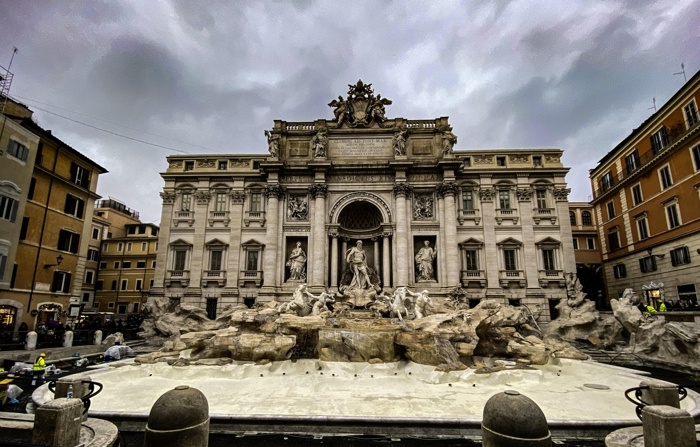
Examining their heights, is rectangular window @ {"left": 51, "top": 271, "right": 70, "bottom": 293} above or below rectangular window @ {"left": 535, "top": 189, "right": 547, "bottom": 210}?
below

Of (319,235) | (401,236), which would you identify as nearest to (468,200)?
(401,236)

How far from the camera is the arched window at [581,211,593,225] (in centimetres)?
4319

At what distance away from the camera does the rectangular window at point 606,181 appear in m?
35.8

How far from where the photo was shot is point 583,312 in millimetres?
25312

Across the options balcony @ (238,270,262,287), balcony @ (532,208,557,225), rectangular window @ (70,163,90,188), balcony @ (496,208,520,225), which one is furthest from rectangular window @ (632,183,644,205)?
rectangular window @ (70,163,90,188)

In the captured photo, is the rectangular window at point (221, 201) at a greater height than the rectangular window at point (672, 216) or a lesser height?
greater

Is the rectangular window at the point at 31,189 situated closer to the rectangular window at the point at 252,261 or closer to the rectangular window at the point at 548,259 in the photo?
the rectangular window at the point at 252,261

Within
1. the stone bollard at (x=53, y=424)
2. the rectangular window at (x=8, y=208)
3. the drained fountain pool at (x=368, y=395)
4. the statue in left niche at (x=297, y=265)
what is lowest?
the drained fountain pool at (x=368, y=395)

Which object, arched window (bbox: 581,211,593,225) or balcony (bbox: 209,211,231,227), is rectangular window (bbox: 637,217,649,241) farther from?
balcony (bbox: 209,211,231,227)

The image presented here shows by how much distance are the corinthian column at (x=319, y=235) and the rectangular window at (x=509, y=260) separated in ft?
48.0

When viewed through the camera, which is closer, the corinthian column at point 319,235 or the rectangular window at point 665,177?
the rectangular window at point 665,177

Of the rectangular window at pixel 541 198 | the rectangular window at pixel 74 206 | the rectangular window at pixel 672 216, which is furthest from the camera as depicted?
the rectangular window at pixel 541 198

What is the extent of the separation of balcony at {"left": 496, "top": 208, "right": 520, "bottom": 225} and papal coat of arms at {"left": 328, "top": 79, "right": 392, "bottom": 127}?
12.5m

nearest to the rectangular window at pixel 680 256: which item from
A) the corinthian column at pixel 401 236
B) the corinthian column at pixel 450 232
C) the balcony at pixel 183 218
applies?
the corinthian column at pixel 450 232
